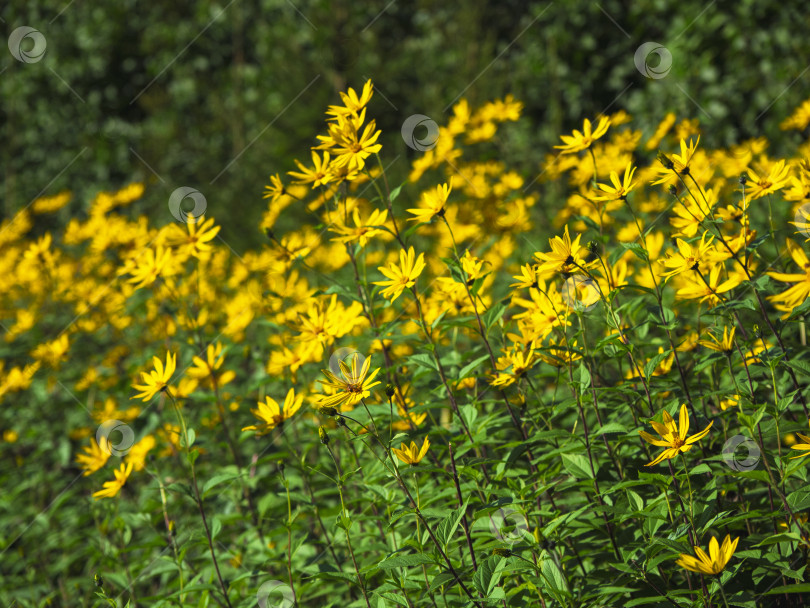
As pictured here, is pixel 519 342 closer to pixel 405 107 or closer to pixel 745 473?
pixel 745 473

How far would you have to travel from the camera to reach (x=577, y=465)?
1489 millimetres

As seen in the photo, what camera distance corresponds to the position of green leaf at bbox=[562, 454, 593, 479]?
1462 mm

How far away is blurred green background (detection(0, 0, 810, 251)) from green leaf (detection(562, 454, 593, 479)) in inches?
91.1

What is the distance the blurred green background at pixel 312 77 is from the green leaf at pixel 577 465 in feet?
7.59

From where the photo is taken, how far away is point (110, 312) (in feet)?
11.3

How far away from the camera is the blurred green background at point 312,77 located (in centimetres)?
485

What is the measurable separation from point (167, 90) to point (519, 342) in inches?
319

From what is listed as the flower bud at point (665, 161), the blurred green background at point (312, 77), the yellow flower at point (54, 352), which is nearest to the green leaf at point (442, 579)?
the flower bud at point (665, 161)

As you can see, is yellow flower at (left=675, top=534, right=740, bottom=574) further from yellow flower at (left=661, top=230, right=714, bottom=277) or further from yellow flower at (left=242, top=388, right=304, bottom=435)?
yellow flower at (left=242, top=388, right=304, bottom=435)

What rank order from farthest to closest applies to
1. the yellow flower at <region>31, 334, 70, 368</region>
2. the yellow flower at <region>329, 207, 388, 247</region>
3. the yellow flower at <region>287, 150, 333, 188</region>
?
the yellow flower at <region>31, 334, 70, 368</region> → the yellow flower at <region>287, 150, 333, 188</region> → the yellow flower at <region>329, 207, 388, 247</region>

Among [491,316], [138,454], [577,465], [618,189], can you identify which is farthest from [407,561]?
[138,454]

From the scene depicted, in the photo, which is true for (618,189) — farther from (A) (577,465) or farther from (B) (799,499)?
(B) (799,499)

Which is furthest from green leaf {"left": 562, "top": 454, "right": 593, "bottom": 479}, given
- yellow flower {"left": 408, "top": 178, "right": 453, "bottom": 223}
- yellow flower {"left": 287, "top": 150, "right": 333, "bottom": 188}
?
yellow flower {"left": 287, "top": 150, "right": 333, "bottom": 188}

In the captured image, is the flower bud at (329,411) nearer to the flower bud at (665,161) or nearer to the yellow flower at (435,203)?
the yellow flower at (435,203)
